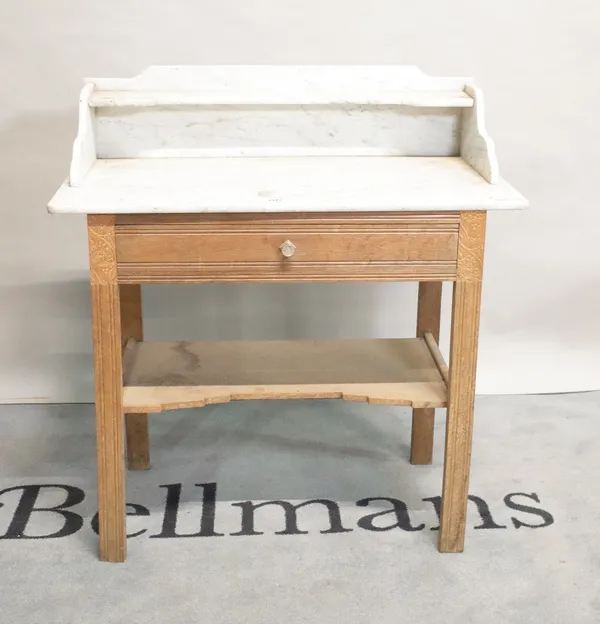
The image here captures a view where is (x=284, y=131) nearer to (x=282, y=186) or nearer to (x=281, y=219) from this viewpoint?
(x=282, y=186)

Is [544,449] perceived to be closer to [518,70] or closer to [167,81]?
[518,70]

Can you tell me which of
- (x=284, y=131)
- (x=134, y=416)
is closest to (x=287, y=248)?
(x=284, y=131)

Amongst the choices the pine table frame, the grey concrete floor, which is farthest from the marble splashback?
the grey concrete floor

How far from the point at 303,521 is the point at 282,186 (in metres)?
0.91

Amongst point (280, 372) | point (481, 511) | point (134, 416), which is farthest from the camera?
point (134, 416)

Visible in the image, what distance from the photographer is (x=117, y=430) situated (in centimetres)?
231

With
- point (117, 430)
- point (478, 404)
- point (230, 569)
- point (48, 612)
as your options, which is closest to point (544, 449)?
point (478, 404)

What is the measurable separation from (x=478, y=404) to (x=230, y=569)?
128 centimetres

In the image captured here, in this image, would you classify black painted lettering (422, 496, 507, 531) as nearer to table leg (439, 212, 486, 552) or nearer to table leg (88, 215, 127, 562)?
table leg (439, 212, 486, 552)

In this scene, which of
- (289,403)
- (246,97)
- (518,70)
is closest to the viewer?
(246,97)

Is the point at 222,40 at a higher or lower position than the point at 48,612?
higher

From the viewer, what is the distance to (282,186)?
89.9 inches

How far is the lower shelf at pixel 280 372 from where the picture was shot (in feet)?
7.79

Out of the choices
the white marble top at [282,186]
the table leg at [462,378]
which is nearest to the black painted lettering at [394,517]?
the table leg at [462,378]
